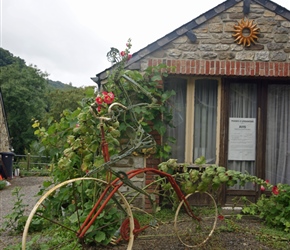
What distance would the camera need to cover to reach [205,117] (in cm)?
586

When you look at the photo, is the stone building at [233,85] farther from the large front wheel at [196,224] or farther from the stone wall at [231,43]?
the large front wheel at [196,224]

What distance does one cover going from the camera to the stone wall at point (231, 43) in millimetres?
5508

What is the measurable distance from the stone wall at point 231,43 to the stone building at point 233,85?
0.05 feet

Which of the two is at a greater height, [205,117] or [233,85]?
[233,85]

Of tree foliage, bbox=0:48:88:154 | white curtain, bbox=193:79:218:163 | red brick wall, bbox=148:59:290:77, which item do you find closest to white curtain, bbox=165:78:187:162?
white curtain, bbox=193:79:218:163

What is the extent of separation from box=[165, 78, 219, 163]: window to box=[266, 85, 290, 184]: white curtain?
89 cm

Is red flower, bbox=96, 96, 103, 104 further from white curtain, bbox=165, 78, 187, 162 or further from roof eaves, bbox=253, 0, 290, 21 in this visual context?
roof eaves, bbox=253, 0, 290, 21

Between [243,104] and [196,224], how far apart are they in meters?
2.51

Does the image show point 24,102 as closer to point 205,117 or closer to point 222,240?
point 205,117

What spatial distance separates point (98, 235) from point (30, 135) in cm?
2581

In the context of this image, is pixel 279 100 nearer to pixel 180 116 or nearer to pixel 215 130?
pixel 215 130

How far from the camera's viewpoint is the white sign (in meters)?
5.80

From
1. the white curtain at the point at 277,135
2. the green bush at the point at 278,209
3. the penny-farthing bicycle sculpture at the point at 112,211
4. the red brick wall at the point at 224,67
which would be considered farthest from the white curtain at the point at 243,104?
the penny-farthing bicycle sculpture at the point at 112,211

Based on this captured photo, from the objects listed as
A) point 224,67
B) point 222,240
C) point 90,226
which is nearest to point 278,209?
point 222,240
